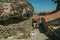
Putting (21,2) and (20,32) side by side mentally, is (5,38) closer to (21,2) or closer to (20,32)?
(20,32)

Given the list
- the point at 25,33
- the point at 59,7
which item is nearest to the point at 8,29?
the point at 25,33

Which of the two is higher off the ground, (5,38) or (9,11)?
(9,11)

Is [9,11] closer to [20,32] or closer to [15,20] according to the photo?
[15,20]

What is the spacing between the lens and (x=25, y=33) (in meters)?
8.72

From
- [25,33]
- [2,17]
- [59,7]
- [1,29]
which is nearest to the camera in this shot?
[2,17]

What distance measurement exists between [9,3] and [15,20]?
2.55ft

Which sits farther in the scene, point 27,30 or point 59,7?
point 59,7

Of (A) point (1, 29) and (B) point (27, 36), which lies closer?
(A) point (1, 29)

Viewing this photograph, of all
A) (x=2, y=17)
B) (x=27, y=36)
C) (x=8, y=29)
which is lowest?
(x=27, y=36)

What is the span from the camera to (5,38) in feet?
26.2

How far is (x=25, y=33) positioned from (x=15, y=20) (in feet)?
3.44

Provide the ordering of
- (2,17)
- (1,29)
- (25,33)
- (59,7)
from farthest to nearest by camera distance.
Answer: (59,7), (25,33), (1,29), (2,17)

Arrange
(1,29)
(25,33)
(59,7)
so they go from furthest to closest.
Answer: (59,7) < (25,33) < (1,29)

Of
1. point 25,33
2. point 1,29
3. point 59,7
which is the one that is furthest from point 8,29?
point 59,7
